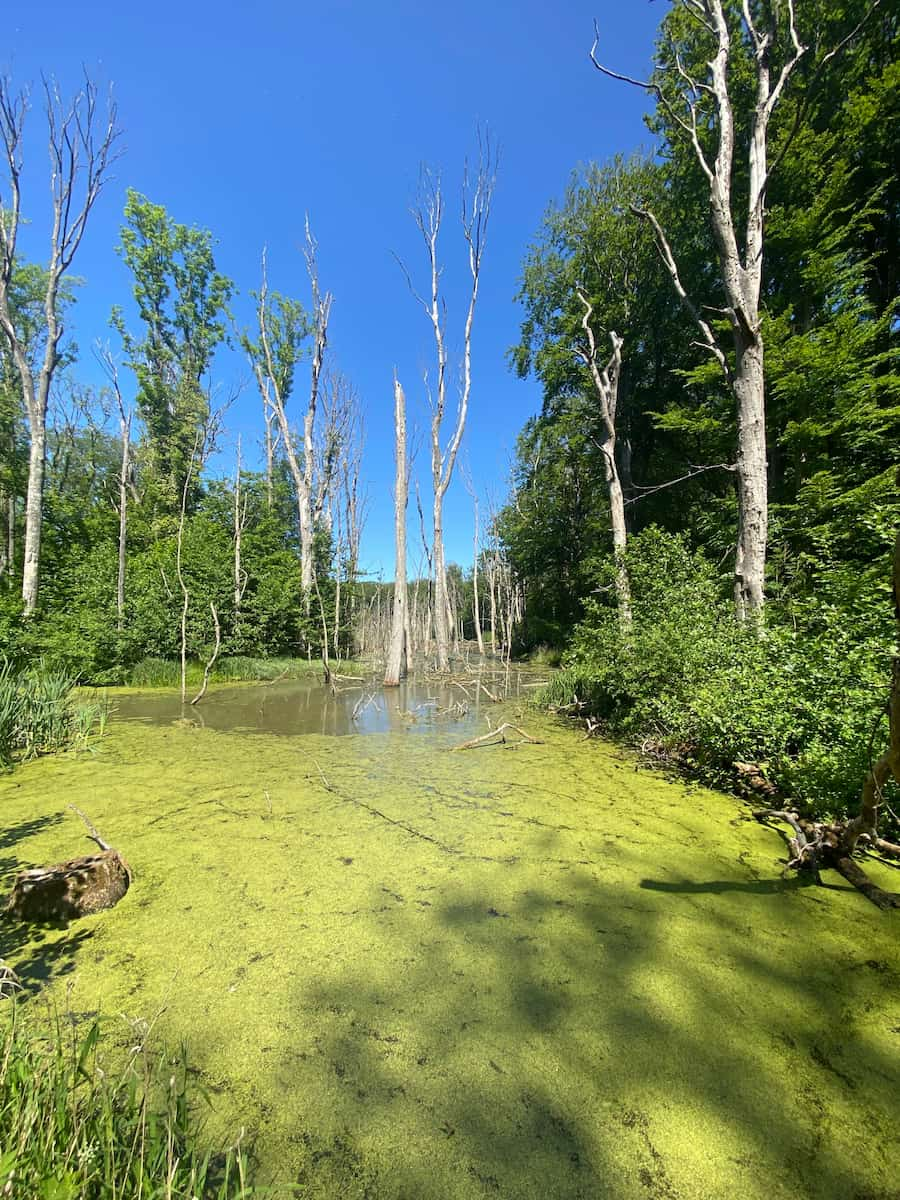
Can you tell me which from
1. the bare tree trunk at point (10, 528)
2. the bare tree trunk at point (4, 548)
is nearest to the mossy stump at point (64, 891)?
the bare tree trunk at point (4, 548)

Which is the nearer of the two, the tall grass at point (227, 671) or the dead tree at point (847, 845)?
the dead tree at point (847, 845)

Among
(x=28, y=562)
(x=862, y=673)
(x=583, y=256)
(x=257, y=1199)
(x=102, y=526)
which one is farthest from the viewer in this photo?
(x=102, y=526)

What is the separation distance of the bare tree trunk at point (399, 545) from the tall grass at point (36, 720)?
5.79 m

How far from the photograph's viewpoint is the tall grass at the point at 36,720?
401cm

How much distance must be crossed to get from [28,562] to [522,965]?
1091cm

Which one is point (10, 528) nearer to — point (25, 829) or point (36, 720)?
point (36, 720)

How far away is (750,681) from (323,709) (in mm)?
5858

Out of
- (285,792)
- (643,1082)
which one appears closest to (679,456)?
(285,792)

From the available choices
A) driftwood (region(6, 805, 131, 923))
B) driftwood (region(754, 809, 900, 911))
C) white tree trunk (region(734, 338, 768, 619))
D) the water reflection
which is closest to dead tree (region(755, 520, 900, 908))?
driftwood (region(754, 809, 900, 911))

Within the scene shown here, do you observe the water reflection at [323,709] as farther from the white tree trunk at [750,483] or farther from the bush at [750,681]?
the white tree trunk at [750,483]

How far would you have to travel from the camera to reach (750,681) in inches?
127

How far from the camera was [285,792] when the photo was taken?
3.47 m

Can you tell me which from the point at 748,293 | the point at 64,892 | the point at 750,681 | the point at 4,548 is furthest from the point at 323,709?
the point at 4,548

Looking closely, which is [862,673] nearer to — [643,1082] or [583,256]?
[643,1082]
